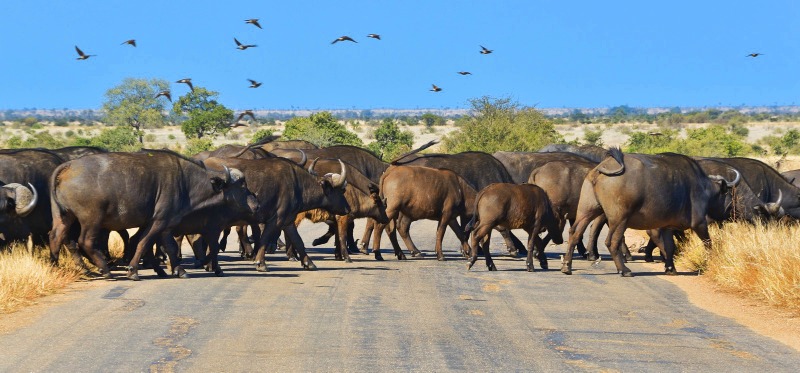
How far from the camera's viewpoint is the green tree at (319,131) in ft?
180

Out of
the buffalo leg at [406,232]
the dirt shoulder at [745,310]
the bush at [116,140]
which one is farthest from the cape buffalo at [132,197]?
the bush at [116,140]

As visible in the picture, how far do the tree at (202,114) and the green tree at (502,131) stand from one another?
48.9ft

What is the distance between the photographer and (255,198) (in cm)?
1827

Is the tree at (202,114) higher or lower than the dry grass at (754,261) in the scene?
higher

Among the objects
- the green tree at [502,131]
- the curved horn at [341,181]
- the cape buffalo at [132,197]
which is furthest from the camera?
the green tree at [502,131]

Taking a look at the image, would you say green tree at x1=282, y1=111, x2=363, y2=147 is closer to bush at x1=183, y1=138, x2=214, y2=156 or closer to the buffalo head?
bush at x1=183, y1=138, x2=214, y2=156

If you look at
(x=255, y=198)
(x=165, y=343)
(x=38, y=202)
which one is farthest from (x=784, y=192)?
(x=165, y=343)

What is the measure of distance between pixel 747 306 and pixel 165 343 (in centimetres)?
719

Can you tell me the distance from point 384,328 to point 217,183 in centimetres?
620

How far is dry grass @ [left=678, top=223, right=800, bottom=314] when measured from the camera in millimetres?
14602

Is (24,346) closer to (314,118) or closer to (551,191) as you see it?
(551,191)

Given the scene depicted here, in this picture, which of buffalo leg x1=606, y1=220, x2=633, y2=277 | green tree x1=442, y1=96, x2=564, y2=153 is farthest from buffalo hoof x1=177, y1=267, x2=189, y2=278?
green tree x1=442, y1=96, x2=564, y2=153

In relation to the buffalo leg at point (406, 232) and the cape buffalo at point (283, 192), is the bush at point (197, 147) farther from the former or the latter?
the cape buffalo at point (283, 192)

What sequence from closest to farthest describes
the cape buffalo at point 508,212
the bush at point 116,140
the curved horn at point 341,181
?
the cape buffalo at point 508,212, the curved horn at point 341,181, the bush at point 116,140
